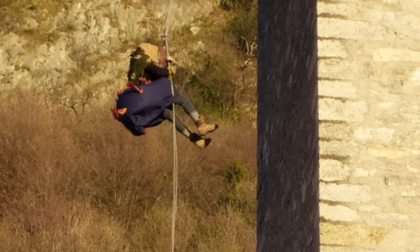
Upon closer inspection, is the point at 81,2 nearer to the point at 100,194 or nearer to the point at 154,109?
the point at 100,194

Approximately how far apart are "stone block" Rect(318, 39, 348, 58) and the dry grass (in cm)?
1069

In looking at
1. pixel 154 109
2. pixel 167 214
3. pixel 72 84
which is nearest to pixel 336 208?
pixel 154 109

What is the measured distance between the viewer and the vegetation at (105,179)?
13.7 m

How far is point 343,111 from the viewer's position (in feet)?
9.38

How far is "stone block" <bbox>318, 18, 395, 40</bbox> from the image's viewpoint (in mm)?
2936

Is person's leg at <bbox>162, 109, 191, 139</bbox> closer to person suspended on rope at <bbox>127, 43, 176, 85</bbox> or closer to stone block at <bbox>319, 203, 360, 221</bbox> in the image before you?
person suspended on rope at <bbox>127, 43, 176, 85</bbox>

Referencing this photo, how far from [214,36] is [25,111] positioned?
24.3 feet

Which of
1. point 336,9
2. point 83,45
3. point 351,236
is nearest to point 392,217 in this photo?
point 351,236

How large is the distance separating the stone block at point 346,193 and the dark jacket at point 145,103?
2.41 meters

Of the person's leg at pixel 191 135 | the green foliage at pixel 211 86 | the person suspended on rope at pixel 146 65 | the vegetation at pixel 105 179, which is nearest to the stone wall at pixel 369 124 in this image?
the person suspended on rope at pixel 146 65

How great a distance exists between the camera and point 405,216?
2.78 m

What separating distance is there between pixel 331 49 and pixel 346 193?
75 centimetres

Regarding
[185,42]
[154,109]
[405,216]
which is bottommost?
[405,216]

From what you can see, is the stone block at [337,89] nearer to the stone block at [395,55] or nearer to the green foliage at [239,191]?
the stone block at [395,55]
